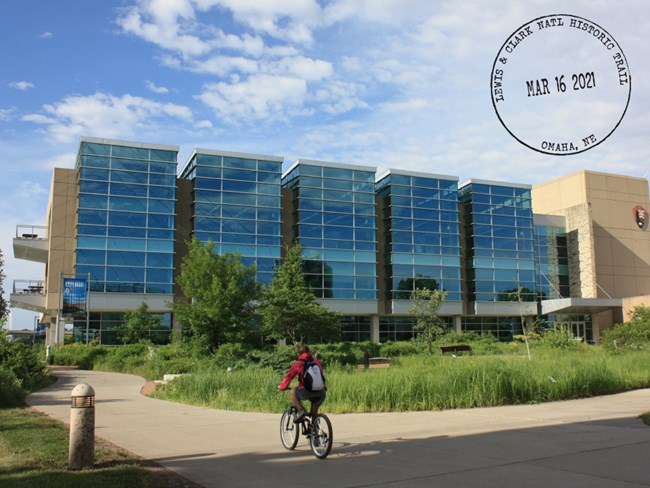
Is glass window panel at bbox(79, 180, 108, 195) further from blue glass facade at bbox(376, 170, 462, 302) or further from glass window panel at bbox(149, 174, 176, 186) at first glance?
blue glass facade at bbox(376, 170, 462, 302)

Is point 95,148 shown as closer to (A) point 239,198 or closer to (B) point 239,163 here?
(B) point 239,163

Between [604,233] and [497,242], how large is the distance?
14258 millimetres

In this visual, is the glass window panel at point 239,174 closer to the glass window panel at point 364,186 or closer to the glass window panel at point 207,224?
the glass window panel at point 207,224

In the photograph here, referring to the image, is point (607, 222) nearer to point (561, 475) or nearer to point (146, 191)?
point (146, 191)

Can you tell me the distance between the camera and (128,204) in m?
46.0

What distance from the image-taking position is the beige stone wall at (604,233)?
205ft

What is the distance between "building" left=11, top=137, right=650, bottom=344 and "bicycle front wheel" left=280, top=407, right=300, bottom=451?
29571 millimetres

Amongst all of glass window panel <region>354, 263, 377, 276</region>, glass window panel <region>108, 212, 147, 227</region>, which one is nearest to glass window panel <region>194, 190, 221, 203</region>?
glass window panel <region>108, 212, 147, 227</region>

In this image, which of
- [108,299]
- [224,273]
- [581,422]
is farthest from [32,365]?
[108,299]

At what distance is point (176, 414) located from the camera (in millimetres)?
13484

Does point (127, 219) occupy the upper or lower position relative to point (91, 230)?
upper

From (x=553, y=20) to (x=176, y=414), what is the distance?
11.2m

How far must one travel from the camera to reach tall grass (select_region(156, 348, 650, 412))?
13875 mm

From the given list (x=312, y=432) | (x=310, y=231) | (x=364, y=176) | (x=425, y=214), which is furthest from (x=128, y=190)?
(x=312, y=432)
